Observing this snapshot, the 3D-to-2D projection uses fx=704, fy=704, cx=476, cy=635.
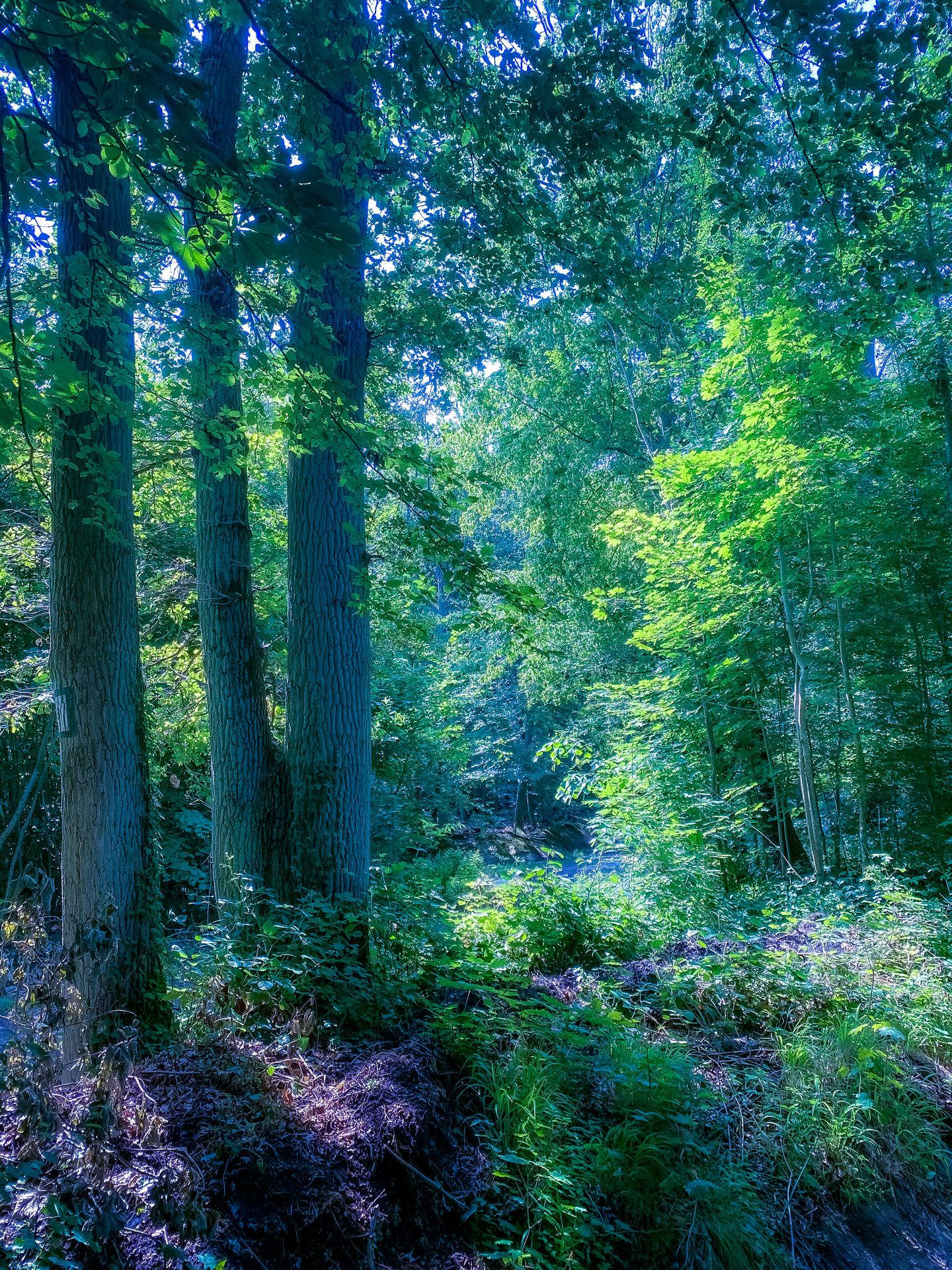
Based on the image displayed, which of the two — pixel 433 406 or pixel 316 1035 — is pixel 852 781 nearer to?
pixel 433 406

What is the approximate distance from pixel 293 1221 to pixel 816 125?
4439 millimetres

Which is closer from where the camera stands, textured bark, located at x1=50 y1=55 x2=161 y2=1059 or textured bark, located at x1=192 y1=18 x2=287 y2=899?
textured bark, located at x1=50 y1=55 x2=161 y2=1059

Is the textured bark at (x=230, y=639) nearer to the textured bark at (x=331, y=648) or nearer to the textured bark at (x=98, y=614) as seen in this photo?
the textured bark at (x=331, y=648)

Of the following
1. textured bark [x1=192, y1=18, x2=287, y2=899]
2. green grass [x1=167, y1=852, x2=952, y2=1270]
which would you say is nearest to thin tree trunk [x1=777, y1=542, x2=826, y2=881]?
green grass [x1=167, y1=852, x2=952, y2=1270]

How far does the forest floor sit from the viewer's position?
5.82ft

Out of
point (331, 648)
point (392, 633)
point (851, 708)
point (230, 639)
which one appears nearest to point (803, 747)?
point (851, 708)

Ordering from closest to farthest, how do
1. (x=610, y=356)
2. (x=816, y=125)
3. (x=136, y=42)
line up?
(x=136, y=42), (x=816, y=125), (x=610, y=356)

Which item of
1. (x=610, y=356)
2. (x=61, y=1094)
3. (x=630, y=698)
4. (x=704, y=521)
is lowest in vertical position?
(x=61, y=1094)

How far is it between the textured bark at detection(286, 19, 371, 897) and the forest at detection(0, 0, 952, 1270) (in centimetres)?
3

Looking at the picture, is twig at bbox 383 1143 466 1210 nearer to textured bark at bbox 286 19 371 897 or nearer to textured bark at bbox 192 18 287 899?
textured bark at bbox 286 19 371 897

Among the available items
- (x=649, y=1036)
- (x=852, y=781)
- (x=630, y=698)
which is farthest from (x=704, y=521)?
(x=649, y=1036)

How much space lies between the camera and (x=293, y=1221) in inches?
74.4

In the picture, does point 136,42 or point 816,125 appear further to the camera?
point 816,125

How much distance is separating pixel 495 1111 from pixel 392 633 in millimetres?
4778
